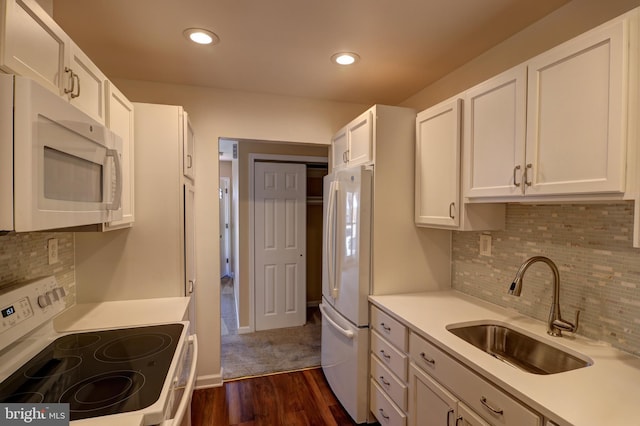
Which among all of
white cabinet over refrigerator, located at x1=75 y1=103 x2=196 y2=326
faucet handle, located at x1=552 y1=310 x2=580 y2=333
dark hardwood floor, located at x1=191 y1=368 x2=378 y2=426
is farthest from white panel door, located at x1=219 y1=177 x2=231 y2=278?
faucet handle, located at x1=552 y1=310 x2=580 y2=333

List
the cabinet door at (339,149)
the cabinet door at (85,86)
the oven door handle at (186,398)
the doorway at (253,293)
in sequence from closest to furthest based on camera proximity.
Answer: the oven door handle at (186,398)
the cabinet door at (85,86)
the cabinet door at (339,149)
the doorway at (253,293)

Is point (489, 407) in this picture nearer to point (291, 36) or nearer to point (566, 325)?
point (566, 325)

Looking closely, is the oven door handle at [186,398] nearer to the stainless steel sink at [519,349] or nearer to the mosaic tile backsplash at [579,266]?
the stainless steel sink at [519,349]

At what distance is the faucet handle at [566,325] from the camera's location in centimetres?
140

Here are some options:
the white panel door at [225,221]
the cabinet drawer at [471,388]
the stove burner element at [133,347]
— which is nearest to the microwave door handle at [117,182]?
the stove burner element at [133,347]

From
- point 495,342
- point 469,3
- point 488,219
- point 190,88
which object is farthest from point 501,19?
point 190,88

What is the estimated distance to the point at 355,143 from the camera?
2.35 metres

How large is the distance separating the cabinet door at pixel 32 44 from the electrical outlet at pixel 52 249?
899 mm

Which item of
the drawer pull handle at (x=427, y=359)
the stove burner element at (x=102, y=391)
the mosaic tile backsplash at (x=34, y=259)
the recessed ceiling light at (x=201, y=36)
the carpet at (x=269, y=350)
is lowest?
the carpet at (x=269, y=350)

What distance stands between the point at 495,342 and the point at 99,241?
235 cm

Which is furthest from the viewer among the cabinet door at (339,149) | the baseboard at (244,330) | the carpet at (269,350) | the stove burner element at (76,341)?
the baseboard at (244,330)

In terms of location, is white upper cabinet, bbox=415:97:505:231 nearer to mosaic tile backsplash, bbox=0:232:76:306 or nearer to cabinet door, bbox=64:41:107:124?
cabinet door, bbox=64:41:107:124

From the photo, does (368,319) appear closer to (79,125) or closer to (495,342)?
(495,342)

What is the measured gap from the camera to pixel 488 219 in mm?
1812
